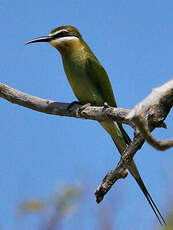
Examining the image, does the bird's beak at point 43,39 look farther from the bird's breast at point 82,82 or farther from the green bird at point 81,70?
the bird's breast at point 82,82

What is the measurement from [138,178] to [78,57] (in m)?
1.17

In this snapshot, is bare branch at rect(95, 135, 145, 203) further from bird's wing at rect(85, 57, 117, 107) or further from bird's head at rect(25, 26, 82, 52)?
bird's head at rect(25, 26, 82, 52)

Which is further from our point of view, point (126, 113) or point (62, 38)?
point (62, 38)

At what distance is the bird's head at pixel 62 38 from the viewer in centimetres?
320

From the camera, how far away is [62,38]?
3227 millimetres

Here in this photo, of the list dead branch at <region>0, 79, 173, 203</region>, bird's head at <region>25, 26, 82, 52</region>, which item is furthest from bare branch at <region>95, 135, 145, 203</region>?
bird's head at <region>25, 26, 82, 52</region>

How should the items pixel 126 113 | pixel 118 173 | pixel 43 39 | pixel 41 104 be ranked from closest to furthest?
pixel 118 173
pixel 126 113
pixel 41 104
pixel 43 39

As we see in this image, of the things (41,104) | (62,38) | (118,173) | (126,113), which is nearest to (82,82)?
(62,38)

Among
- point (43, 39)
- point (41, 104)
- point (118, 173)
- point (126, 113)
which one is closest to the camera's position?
point (118, 173)

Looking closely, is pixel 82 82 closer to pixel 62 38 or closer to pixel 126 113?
pixel 62 38

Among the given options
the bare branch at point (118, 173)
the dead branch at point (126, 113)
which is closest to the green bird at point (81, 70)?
the dead branch at point (126, 113)

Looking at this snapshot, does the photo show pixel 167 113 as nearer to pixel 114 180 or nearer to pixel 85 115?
pixel 114 180

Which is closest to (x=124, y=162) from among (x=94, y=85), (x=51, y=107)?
(x=51, y=107)

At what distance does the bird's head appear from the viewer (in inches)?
126
